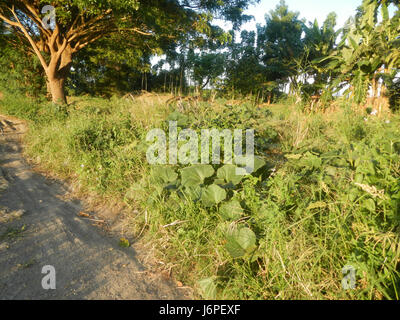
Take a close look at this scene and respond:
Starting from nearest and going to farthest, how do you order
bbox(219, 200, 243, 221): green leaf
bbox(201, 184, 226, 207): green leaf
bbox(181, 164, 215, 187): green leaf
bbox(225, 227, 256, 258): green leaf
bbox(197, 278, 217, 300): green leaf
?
1. bbox(197, 278, 217, 300): green leaf
2. bbox(225, 227, 256, 258): green leaf
3. bbox(219, 200, 243, 221): green leaf
4. bbox(201, 184, 226, 207): green leaf
5. bbox(181, 164, 215, 187): green leaf

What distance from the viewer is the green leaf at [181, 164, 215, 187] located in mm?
2264

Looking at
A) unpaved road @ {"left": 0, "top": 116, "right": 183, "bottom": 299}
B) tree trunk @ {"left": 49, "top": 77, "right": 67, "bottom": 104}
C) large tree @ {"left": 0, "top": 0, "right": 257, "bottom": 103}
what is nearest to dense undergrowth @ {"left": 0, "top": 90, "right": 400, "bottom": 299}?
unpaved road @ {"left": 0, "top": 116, "right": 183, "bottom": 299}

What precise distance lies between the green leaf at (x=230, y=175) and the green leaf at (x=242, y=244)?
1.89ft

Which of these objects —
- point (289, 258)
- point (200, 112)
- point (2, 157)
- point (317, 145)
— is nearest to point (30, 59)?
point (2, 157)

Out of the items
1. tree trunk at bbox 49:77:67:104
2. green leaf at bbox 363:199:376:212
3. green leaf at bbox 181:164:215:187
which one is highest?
tree trunk at bbox 49:77:67:104

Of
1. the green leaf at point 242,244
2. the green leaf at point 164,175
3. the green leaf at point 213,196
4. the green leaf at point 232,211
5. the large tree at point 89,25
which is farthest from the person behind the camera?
the large tree at point 89,25

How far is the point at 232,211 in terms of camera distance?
1875 mm

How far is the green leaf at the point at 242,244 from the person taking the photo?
1597 millimetres

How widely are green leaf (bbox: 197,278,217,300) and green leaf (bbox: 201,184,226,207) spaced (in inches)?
23.5

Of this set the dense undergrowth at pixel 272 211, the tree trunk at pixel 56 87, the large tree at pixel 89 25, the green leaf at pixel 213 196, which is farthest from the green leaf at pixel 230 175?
the tree trunk at pixel 56 87

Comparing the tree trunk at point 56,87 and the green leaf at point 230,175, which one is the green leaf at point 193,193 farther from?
the tree trunk at point 56,87

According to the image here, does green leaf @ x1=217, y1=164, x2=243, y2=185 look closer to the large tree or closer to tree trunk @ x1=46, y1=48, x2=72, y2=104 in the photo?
the large tree

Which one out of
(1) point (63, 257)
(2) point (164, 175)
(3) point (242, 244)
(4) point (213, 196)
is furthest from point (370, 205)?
(1) point (63, 257)
